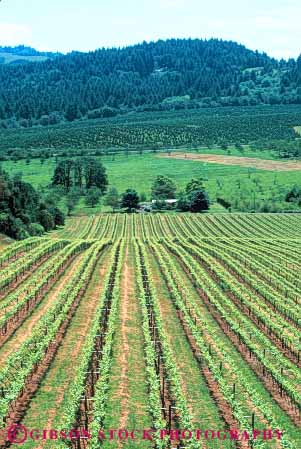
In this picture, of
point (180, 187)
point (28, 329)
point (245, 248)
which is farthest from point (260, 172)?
point (28, 329)

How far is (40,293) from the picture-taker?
4509cm

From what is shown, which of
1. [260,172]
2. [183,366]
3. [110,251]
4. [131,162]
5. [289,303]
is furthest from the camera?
[131,162]

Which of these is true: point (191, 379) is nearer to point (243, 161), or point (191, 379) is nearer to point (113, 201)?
point (113, 201)

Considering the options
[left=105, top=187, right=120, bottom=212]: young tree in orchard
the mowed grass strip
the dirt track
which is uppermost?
the dirt track

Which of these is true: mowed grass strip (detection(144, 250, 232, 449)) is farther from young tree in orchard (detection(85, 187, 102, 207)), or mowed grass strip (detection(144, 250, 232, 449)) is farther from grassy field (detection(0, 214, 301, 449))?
young tree in orchard (detection(85, 187, 102, 207))

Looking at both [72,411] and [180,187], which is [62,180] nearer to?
[180,187]

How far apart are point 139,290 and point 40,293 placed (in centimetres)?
743

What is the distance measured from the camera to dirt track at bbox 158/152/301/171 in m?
168

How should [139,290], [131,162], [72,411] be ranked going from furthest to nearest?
[131,162] < [139,290] < [72,411]

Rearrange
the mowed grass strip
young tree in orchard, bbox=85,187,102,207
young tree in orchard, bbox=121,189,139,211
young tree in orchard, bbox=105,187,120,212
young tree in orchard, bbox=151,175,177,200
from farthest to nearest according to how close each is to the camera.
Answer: young tree in orchard, bbox=151,175,177,200 → young tree in orchard, bbox=85,187,102,207 → young tree in orchard, bbox=105,187,120,212 → young tree in orchard, bbox=121,189,139,211 → the mowed grass strip

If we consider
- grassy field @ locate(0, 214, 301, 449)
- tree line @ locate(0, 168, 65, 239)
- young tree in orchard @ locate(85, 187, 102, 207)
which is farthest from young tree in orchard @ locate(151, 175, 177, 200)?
grassy field @ locate(0, 214, 301, 449)

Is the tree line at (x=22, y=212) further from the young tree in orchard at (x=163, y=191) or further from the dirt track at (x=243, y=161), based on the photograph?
the dirt track at (x=243, y=161)

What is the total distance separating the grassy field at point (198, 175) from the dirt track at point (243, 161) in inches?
166

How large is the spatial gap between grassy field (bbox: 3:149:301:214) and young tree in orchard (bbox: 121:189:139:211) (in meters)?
6.38
